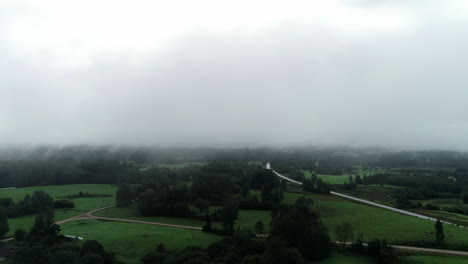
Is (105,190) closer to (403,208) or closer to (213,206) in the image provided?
(213,206)

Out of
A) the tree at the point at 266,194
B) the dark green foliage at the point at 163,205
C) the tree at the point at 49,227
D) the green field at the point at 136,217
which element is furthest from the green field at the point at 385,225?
the tree at the point at 49,227

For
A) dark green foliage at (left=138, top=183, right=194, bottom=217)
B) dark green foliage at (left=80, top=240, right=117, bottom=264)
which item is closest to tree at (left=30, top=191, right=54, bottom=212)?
dark green foliage at (left=138, top=183, right=194, bottom=217)

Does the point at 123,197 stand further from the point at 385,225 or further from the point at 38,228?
the point at 385,225

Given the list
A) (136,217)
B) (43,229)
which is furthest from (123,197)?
(43,229)

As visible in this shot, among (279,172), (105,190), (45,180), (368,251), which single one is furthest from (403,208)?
(45,180)

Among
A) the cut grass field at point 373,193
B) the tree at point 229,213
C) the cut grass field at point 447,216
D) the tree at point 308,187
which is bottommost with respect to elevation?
the cut grass field at point 373,193

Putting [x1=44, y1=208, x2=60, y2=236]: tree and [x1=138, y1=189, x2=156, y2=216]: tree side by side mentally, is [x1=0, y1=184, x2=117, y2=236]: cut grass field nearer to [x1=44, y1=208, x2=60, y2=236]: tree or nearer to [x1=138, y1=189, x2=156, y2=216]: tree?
[x1=44, y1=208, x2=60, y2=236]: tree

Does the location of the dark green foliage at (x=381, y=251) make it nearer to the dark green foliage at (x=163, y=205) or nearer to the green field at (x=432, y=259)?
the green field at (x=432, y=259)
